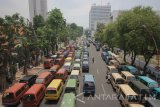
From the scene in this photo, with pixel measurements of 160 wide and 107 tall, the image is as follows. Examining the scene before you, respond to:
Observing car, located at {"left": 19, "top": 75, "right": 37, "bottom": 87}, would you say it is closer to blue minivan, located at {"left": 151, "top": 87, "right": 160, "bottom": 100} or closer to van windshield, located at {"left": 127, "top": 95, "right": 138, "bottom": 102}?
van windshield, located at {"left": 127, "top": 95, "right": 138, "bottom": 102}

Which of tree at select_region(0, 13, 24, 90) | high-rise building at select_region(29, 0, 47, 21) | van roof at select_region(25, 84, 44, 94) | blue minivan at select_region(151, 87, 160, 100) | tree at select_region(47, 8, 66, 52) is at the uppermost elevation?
high-rise building at select_region(29, 0, 47, 21)

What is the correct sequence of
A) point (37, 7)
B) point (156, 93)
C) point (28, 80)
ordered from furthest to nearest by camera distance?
1. point (37, 7)
2. point (28, 80)
3. point (156, 93)

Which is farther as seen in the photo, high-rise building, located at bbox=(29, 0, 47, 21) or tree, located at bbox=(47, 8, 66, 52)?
high-rise building, located at bbox=(29, 0, 47, 21)

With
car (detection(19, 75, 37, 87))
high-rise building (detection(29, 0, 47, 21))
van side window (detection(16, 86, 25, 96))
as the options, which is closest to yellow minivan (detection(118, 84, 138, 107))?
van side window (detection(16, 86, 25, 96))

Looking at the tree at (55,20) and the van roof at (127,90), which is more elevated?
the tree at (55,20)

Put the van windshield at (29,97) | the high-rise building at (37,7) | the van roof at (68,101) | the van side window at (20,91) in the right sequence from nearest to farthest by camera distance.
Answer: the van roof at (68,101), the van windshield at (29,97), the van side window at (20,91), the high-rise building at (37,7)

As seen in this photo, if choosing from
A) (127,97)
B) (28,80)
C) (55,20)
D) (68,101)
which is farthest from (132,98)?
(55,20)

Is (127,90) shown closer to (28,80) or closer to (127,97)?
(127,97)

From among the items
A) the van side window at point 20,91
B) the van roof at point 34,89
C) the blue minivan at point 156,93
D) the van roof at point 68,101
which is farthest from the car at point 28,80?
the blue minivan at point 156,93

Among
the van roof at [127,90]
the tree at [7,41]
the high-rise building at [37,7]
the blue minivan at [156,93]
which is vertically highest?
the high-rise building at [37,7]

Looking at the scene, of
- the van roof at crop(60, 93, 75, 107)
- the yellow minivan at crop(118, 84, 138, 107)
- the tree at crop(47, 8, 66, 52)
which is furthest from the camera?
the tree at crop(47, 8, 66, 52)

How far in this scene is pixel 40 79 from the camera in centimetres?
3528

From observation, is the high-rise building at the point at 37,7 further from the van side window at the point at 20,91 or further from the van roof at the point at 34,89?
the van roof at the point at 34,89

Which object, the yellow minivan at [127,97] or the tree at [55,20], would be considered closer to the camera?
the yellow minivan at [127,97]
